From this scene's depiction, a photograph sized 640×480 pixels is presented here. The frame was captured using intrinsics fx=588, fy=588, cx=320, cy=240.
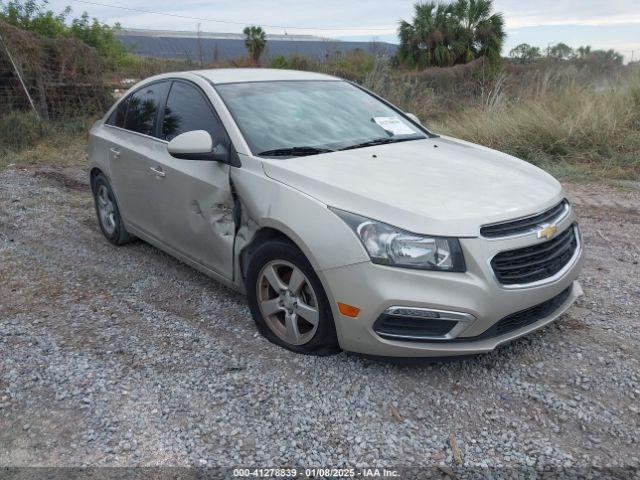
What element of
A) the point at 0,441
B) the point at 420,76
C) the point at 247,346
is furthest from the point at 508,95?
the point at 0,441

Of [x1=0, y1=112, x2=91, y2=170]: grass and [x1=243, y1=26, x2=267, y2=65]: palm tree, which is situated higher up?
[x1=243, y1=26, x2=267, y2=65]: palm tree

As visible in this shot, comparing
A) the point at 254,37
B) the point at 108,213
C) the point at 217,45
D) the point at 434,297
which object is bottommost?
the point at 108,213

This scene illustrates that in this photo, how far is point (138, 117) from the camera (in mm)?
4812

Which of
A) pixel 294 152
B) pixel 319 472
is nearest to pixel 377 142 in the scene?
pixel 294 152

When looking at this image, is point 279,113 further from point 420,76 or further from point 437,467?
point 420,76

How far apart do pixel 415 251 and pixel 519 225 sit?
0.59m

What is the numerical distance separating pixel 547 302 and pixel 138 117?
11.3 feet

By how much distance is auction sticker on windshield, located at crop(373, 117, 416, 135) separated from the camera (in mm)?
4277

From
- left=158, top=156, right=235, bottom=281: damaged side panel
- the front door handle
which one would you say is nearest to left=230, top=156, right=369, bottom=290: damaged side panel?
left=158, top=156, right=235, bottom=281: damaged side panel

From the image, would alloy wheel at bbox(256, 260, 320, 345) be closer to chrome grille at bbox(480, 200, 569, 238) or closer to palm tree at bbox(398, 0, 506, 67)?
chrome grille at bbox(480, 200, 569, 238)

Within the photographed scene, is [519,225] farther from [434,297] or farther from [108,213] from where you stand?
[108,213]

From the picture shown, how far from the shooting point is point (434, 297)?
2.79m

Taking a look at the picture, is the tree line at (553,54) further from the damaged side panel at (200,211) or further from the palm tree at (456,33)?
the damaged side panel at (200,211)

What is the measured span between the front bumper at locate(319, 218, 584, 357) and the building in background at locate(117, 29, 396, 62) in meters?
13.1
